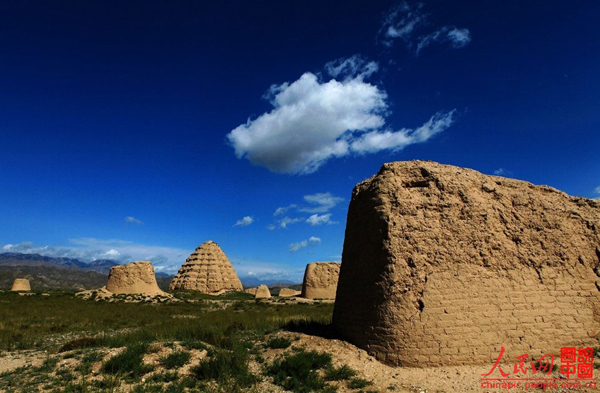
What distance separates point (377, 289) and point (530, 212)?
4.44m

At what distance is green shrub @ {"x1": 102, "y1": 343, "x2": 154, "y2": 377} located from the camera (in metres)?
5.91

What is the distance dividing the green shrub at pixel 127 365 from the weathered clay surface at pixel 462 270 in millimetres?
4205

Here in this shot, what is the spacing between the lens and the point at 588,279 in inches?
305

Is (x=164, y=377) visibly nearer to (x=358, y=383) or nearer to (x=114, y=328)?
(x=358, y=383)

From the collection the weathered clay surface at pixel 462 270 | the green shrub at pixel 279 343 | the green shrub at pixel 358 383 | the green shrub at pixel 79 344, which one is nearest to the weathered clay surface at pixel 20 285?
the green shrub at pixel 79 344

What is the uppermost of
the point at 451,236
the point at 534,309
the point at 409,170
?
the point at 409,170

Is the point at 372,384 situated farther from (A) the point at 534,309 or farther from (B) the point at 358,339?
(A) the point at 534,309

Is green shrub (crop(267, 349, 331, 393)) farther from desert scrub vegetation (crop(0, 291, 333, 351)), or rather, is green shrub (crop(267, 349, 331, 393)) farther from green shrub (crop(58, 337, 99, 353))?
green shrub (crop(58, 337, 99, 353))

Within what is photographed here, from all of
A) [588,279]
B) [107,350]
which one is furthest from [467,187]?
[107,350]

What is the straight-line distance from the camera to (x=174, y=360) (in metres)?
6.31

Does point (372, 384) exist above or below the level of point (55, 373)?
above

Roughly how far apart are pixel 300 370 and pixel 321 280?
23.5 meters

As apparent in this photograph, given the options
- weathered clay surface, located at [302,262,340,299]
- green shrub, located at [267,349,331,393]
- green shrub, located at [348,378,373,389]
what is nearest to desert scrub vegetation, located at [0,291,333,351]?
green shrub, located at [267,349,331,393]

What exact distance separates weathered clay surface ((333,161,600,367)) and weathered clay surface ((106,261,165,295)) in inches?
1026
